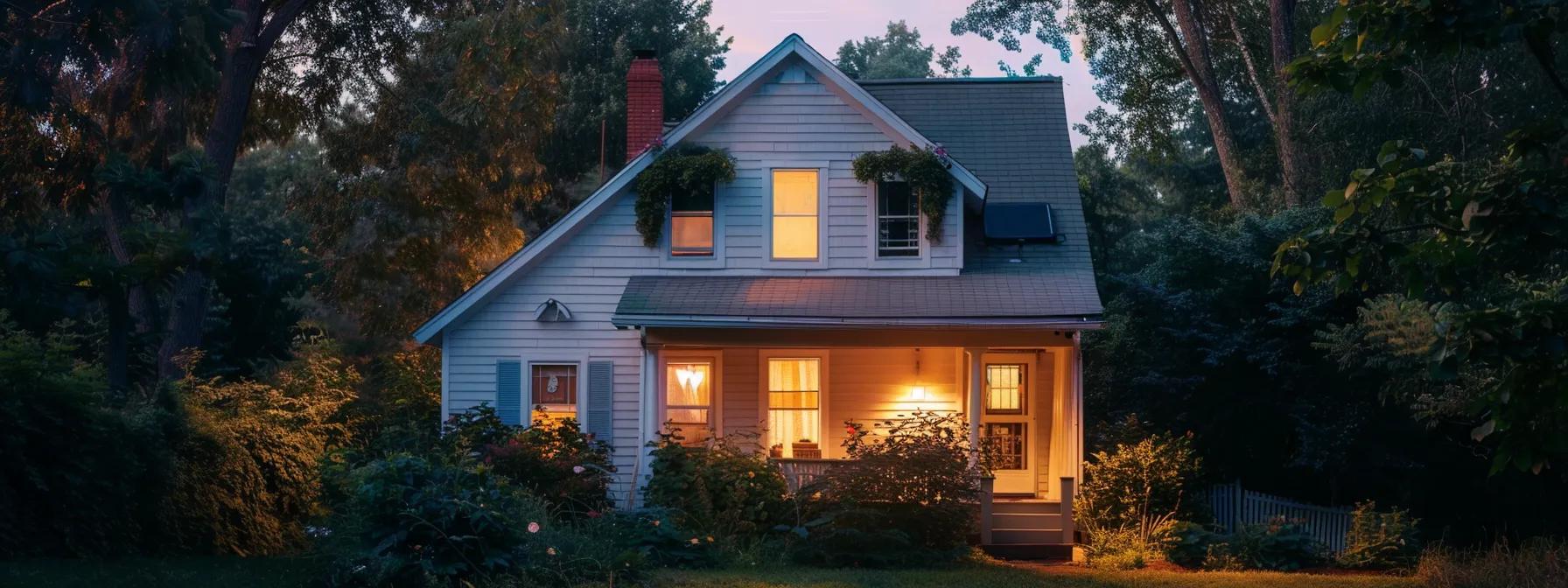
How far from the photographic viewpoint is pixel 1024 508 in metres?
16.0

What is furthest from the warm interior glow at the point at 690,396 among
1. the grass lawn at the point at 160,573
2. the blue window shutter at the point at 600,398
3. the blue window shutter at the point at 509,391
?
the grass lawn at the point at 160,573

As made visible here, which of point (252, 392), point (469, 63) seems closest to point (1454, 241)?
point (252, 392)

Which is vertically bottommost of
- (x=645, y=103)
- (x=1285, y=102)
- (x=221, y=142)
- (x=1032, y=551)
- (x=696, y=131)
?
(x=1032, y=551)

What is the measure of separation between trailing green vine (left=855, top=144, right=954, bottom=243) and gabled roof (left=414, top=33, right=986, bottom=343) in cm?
21

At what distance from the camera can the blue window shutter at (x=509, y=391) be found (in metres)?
18.6

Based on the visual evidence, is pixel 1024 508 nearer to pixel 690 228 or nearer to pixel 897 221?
pixel 897 221

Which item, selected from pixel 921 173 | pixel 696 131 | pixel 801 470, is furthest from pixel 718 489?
pixel 696 131

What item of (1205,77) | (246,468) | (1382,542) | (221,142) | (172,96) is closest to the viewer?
(246,468)

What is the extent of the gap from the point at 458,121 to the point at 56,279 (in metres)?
14.3

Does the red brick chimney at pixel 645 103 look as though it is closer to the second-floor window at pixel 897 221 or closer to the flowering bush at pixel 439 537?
the second-floor window at pixel 897 221

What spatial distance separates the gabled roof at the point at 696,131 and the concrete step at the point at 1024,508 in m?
4.36

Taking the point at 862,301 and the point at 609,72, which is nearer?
the point at 862,301

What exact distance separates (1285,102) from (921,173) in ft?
37.9

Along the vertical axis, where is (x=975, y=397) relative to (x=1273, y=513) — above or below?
above
